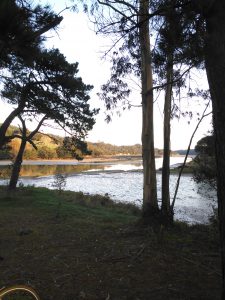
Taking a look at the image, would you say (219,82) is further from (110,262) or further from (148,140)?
(148,140)

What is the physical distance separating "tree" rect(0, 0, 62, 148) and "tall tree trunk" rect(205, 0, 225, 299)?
266 centimetres

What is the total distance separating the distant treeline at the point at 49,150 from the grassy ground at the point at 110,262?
7.98 metres

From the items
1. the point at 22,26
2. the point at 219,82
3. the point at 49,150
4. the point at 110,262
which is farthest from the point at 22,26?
the point at 49,150

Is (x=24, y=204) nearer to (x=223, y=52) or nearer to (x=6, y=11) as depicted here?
(x=6, y=11)

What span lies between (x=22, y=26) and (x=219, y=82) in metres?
Result: 3.09

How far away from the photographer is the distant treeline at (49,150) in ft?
58.7

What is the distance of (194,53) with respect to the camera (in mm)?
5117

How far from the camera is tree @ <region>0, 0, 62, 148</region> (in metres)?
5.10

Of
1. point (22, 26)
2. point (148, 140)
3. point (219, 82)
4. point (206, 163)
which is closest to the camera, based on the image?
point (219, 82)

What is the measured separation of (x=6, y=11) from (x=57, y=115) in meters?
7.30

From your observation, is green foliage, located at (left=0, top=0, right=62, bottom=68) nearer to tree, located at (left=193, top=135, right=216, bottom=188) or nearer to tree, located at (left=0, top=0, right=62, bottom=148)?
tree, located at (left=0, top=0, right=62, bottom=148)

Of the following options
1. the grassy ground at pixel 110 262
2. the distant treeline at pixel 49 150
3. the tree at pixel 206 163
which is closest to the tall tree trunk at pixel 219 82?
the grassy ground at pixel 110 262

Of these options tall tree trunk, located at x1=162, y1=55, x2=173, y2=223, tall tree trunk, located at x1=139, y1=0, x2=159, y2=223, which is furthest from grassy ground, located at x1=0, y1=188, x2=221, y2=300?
tall tree trunk, located at x1=139, y1=0, x2=159, y2=223

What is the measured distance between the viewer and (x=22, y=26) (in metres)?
5.50
